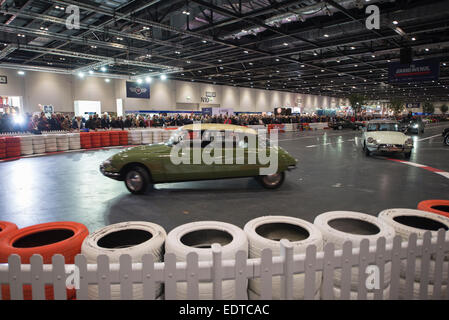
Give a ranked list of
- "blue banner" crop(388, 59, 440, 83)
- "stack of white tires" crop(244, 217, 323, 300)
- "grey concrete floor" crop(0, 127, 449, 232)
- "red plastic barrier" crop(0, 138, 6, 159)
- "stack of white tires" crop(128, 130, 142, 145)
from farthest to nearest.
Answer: "blue banner" crop(388, 59, 440, 83) → "stack of white tires" crop(128, 130, 142, 145) → "red plastic barrier" crop(0, 138, 6, 159) → "grey concrete floor" crop(0, 127, 449, 232) → "stack of white tires" crop(244, 217, 323, 300)

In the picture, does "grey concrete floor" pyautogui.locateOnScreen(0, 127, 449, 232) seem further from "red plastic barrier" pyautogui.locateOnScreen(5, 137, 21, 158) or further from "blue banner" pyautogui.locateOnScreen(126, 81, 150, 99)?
"blue banner" pyautogui.locateOnScreen(126, 81, 150, 99)

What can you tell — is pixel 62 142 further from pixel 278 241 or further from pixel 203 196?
pixel 278 241

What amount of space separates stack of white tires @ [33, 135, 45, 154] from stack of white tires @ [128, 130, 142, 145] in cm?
510

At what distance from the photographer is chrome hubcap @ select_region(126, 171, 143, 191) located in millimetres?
6699

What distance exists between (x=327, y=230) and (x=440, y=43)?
2161 centimetres

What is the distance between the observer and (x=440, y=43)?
1788 centimetres

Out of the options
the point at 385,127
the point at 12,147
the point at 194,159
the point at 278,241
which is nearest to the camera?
the point at 278,241

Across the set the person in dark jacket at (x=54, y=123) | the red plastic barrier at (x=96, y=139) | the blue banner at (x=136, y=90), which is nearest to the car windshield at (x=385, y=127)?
the red plastic barrier at (x=96, y=139)

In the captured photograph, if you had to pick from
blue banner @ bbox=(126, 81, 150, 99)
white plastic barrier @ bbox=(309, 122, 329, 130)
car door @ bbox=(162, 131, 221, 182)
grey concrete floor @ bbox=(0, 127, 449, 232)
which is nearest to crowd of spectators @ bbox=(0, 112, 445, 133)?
blue banner @ bbox=(126, 81, 150, 99)

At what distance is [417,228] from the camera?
3016 millimetres

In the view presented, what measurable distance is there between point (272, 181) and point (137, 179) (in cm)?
346

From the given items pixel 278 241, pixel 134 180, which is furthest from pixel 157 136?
pixel 278 241
